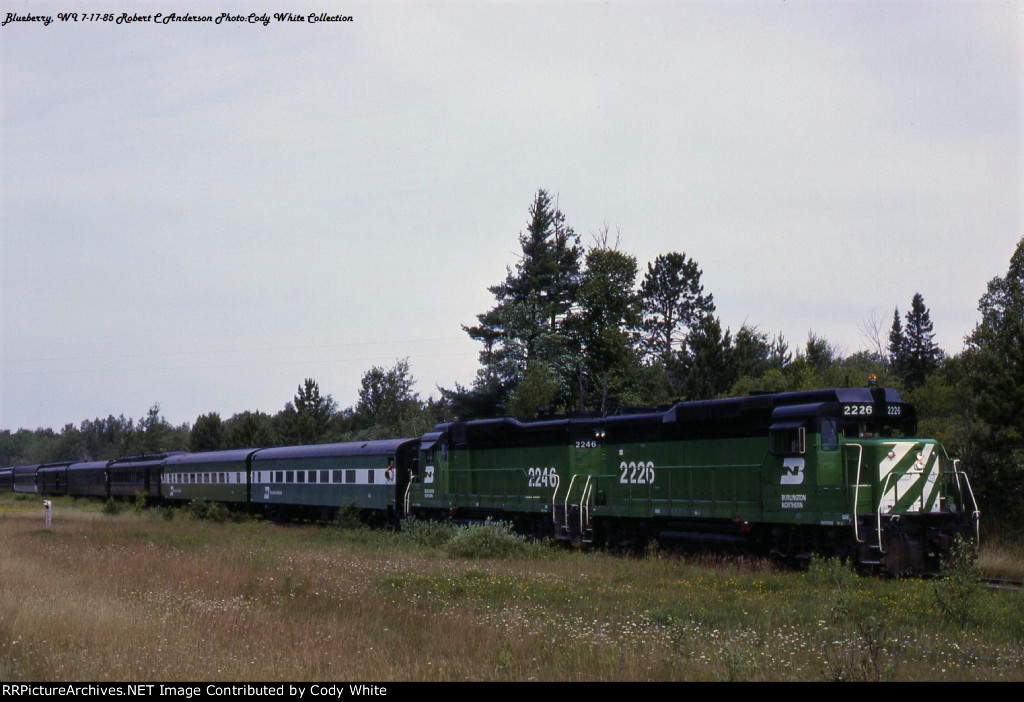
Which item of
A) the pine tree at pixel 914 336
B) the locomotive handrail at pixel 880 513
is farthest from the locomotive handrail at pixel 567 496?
the pine tree at pixel 914 336

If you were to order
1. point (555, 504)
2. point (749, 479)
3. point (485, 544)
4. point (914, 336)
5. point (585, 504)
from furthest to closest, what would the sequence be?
point (914, 336) → point (555, 504) → point (585, 504) → point (485, 544) → point (749, 479)

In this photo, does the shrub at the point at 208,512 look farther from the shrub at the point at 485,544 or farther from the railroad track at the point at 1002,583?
the railroad track at the point at 1002,583

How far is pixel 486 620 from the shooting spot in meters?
13.0

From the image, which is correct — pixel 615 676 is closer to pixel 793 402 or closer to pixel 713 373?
pixel 793 402

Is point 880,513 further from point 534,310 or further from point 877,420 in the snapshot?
point 534,310

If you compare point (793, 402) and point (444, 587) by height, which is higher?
point (793, 402)

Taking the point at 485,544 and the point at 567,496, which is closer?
the point at 485,544

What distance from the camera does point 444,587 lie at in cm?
1700

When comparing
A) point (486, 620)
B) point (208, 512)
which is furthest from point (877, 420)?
point (208, 512)

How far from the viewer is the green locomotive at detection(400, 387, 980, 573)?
18.1 metres

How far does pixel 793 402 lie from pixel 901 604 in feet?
19.4

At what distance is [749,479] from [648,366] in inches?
1702

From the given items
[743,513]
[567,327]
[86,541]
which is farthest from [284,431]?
[743,513]

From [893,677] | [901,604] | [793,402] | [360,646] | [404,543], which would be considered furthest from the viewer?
[404,543]
